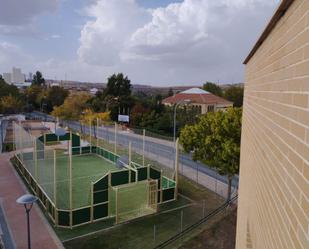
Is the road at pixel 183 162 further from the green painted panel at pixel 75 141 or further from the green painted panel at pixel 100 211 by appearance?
the green painted panel at pixel 100 211

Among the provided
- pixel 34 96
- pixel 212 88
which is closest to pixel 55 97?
pixel 34 96

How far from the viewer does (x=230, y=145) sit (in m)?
15.2

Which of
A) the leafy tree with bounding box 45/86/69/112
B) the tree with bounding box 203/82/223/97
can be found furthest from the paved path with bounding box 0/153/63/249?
the tree with bounding box 203/82/223/97

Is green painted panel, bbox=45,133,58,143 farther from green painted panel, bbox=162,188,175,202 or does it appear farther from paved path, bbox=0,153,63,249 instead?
green painted panel, bbox=162,188,175,202

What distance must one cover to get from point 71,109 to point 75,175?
86.6 feet

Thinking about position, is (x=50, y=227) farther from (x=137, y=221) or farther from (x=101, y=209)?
(x=137, y=221)

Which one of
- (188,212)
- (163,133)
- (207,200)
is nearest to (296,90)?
(188,212)

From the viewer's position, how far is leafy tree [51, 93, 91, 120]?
45.3 meters

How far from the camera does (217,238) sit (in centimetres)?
1287

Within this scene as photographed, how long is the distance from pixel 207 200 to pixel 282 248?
16.3m

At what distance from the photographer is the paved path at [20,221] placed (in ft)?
40.8

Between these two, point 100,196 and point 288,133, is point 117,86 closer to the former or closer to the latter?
point 100,196

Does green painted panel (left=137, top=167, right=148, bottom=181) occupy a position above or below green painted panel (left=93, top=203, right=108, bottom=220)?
above

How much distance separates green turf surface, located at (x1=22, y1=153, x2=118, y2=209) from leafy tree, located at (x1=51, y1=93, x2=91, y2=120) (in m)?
18.0
